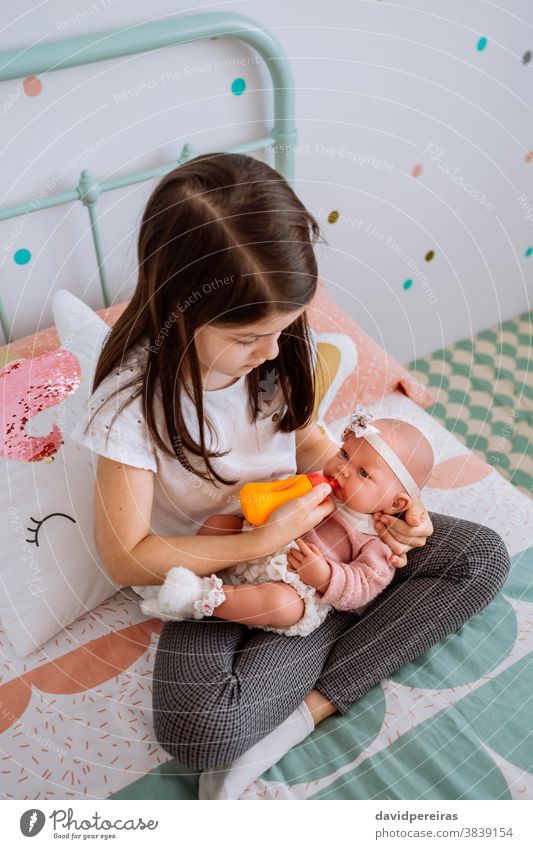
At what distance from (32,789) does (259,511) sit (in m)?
0.41

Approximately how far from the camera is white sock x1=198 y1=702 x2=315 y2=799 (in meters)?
0.84

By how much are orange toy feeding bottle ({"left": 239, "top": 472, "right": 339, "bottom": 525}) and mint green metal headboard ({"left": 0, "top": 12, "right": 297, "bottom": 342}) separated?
0.51 metres

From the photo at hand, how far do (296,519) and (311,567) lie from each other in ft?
0.20

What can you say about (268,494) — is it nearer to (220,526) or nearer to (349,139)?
(220,526)

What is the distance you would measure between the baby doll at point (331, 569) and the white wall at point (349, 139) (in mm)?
580

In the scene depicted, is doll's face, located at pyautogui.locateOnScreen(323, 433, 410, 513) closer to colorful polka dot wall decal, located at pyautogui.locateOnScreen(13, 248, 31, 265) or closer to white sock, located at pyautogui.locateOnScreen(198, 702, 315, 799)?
white sock, located at pyautogui.locateOnScreen(198, 702, 315, 799)

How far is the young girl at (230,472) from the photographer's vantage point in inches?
28.4

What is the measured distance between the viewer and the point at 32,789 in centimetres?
85

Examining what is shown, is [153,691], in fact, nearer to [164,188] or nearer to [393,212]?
[164,188]

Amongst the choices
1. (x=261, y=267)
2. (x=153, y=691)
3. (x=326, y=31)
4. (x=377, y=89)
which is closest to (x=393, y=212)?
(x=377, y=89)

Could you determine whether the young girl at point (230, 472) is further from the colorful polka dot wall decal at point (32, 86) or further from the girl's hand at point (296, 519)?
the colorful polka dot wall decal at point (32, 86)

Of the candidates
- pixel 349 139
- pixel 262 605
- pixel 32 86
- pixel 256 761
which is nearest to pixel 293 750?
pixel 256 761

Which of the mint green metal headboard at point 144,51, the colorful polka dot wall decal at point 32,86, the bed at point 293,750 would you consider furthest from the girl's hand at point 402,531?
the colorful polka dot wall decal at point 32,86

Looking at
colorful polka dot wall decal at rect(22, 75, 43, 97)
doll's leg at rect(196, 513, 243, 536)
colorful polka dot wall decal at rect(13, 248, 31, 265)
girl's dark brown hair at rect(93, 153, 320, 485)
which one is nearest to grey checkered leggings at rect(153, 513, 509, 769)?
doll's leg at rect(196, 513, 243, 536)
